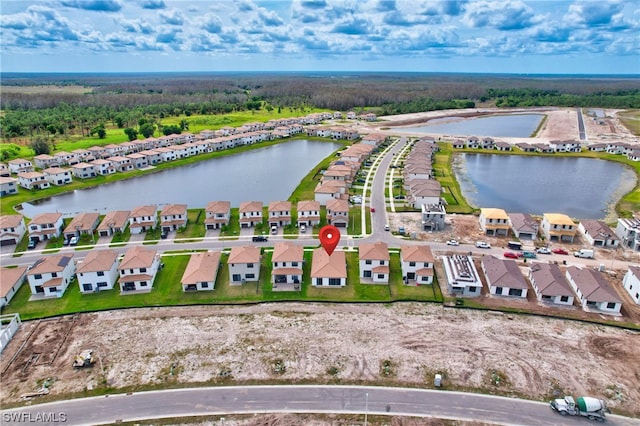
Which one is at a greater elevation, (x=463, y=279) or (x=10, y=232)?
(x=463, y=279)

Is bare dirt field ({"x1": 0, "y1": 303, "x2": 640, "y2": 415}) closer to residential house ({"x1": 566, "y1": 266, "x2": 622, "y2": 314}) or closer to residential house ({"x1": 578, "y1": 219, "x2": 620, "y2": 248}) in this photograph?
residential house ({"x1": 566, "y1": 266, "x2": 622, "y2": 314})

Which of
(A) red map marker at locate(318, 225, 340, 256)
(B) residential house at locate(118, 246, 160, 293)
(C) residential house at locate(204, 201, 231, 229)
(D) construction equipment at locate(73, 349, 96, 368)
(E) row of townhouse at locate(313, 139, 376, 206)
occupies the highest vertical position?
(A) red map marker at locate(318, 225, 340, 256)

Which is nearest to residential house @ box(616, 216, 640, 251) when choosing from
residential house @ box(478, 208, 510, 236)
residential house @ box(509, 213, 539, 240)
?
residential house @ box(509, 213, 539, 240)

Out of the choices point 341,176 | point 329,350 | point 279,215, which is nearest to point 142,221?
point 279,215

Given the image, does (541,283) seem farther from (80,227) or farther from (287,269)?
(80,227)

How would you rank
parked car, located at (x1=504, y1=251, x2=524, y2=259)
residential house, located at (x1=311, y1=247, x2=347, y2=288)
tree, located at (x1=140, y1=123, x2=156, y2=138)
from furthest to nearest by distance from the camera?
tree, located at (x1=140, y1=123, x2=156, y2=138) → parked car, located at (x1=504, y1=251, x2=524, y2=259) → residential house, located at (x1=311, y1=247, x2=347, y2=288)

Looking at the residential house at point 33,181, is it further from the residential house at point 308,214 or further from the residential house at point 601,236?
the residential house at point 601,236

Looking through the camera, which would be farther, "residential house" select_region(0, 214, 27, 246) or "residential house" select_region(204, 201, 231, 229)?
"residential house" select_region(204, 201, 231, 229)
